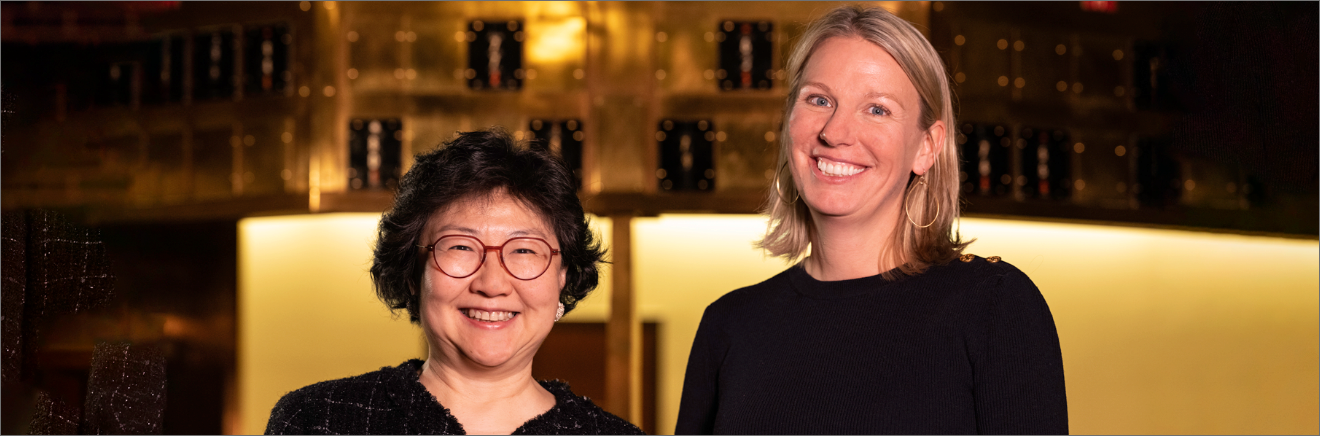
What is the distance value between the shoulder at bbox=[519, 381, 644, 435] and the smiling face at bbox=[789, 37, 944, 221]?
1.47ft

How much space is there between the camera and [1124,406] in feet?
14.8

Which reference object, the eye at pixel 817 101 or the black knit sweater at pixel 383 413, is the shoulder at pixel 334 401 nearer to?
the black knit sweater at pixel 383 413

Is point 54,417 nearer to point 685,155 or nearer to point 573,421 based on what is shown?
point 573,421

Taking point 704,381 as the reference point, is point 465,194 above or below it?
above

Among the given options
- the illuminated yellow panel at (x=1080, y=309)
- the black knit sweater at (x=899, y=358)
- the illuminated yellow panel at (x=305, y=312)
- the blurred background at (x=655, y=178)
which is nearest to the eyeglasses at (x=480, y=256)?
the black knit sweater at (x=899, y=358)

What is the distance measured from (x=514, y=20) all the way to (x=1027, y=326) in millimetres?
3242

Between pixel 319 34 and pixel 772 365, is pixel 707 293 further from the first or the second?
pixel 772 365

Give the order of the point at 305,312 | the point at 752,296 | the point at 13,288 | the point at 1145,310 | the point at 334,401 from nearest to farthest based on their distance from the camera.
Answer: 1. the point at 13,288
2. the point at 334,401
3. the point at 752,296
4. the point at 305,312
5. the point at 1145,310

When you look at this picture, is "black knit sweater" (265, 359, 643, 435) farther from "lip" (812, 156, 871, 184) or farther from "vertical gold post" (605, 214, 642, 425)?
"vertical gold post" (605, 214, 642, 425)

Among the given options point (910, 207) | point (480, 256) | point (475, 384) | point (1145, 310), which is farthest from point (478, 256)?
point (1145, 310)

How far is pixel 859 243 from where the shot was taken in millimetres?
1604

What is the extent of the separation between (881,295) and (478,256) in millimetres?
612

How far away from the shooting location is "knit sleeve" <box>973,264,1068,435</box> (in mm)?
1384

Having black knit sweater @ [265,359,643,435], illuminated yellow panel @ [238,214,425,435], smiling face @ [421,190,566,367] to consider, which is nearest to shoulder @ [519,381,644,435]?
black knit sweater @ [265,359,643,435]
